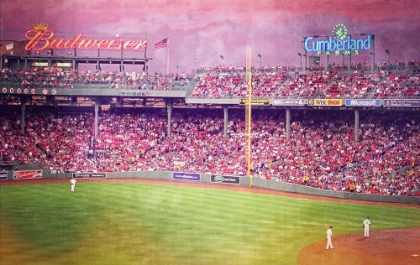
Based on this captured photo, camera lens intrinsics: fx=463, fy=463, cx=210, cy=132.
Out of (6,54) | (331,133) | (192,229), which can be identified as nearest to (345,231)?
(192,229)

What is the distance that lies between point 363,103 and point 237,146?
7.88 m

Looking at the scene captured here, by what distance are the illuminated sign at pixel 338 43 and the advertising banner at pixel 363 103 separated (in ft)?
12.4

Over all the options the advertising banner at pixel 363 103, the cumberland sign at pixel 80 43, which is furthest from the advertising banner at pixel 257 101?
the cumberland sign at pixel 80 43

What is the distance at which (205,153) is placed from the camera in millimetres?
29016

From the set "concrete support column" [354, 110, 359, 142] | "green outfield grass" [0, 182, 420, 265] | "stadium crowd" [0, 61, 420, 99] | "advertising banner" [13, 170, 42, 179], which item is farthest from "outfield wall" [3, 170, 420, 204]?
"stadium crowd" [0, 61, 420, 99]

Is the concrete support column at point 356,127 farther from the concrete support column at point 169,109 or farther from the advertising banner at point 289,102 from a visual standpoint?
the concrete support column at point 169,109

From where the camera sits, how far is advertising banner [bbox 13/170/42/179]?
2561 cm

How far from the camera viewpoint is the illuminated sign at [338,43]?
2791 cm

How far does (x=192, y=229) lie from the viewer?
16125 millimetres

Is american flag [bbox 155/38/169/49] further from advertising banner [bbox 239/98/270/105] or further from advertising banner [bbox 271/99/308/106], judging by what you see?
advertising banner [bbox 271/99/308/106]

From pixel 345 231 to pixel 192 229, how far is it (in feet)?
18.1

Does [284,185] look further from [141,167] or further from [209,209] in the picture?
[141,167]

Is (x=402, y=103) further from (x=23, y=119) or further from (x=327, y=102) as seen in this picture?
(x=23, y=119)

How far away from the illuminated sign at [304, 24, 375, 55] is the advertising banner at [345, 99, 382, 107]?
3.79 meters
